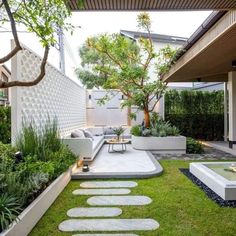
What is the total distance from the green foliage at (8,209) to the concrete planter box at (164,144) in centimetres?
757

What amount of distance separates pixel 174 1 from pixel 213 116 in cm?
1113

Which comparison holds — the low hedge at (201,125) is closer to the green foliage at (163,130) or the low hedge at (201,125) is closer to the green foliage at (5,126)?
the green foliage at (163,130)

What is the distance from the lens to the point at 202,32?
21.9ft

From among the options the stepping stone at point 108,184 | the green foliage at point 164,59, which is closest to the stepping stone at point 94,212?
the stepping stone at point 108,184

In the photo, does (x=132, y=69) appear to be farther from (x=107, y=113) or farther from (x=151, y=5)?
(x=151, y=5)

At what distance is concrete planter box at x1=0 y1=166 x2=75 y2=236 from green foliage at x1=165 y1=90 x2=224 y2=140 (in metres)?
9.94

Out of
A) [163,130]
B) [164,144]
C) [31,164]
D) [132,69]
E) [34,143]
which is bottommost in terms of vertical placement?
[164,144]

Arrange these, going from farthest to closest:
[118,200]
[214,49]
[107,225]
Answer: [214,49]
[118,200]
[107,225]

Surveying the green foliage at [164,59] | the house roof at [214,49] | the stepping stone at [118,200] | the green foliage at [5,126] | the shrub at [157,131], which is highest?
the green foliage at [164,59]

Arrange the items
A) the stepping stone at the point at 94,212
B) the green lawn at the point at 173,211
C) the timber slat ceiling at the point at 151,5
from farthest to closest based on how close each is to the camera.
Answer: the stepping stone at the point at 94,212
the timber slat ceiling at the point at 151,5
the green lawn at the point at 173,211

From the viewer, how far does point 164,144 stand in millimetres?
10664

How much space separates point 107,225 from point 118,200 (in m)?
1.08

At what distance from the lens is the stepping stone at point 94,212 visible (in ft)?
14.0

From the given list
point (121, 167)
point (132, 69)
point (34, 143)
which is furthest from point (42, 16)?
point (132, 69)
